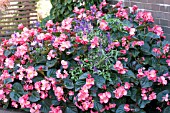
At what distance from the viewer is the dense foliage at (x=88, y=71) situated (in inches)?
102

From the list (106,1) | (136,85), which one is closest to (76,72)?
(136,85)

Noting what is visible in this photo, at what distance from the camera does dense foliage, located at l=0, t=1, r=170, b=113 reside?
2.60 metres

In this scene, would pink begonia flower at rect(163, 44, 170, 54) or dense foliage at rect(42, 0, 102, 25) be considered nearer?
pink begonia flower at rect(163, 44, 170, 54)

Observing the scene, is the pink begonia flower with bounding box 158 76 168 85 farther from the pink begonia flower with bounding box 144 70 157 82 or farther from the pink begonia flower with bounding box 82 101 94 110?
the pink begonia flower with bounding box 82 101 94 110

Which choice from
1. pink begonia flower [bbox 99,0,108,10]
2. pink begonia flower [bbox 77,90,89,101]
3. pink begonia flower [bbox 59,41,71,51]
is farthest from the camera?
pink begonia flower [bbox 99,0,108,10]

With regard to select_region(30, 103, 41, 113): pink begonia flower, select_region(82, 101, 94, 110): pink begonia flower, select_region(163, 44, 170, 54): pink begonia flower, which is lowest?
select_region(30, 103, 41, 113): pink begonia flower

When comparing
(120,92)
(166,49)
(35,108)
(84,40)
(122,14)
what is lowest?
(35,108)

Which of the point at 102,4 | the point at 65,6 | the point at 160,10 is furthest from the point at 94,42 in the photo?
the point at 65,6

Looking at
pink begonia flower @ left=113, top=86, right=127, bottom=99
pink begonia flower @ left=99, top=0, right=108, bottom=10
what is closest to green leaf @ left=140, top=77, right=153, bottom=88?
pink begonia flower @ left=113, top=86, right=127, bottom=99

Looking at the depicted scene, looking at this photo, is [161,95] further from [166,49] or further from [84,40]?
[84,40]

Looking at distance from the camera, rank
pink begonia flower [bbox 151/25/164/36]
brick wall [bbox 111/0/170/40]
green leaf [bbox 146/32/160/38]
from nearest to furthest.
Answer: green leaf [bbox 146/32/160/38] < pink begonia flower [bbox 151/25/164/36] < brick wall [bbox 111/0/170/40]

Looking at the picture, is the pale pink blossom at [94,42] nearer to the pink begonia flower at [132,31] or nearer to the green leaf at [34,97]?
the pink begonia flower at [132,31]

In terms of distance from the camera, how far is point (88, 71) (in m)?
2.65

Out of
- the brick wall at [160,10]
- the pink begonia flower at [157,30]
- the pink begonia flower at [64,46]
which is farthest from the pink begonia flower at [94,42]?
the brick wall at [160,10]
